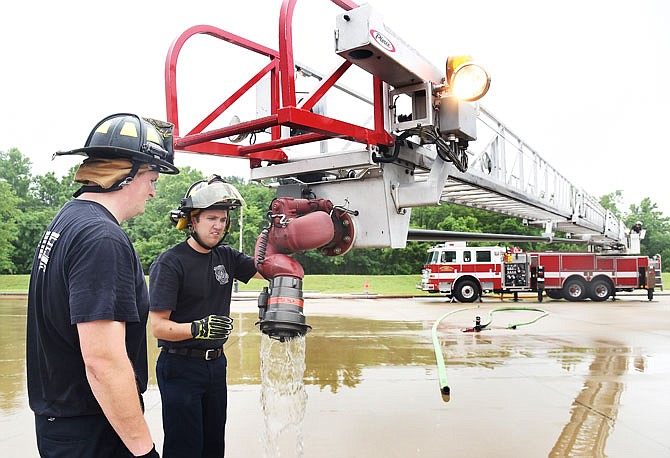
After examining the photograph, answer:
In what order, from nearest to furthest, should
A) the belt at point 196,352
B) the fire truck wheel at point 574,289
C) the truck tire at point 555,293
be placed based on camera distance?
the belt at point 196,352 < the fire truck wheel at point 574,289 < the truck tire at point 555,293

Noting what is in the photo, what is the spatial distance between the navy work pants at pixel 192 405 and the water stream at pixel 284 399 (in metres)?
0.24

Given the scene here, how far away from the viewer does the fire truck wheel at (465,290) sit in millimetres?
17969

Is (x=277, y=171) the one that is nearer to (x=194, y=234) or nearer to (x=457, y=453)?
(x=194, y=234)

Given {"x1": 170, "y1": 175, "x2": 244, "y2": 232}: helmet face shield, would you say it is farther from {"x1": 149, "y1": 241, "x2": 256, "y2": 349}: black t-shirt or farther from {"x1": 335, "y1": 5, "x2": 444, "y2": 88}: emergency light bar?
{"x1": 335, "y1": 5, "x2": 444, "y2": 88}: emergency light bar

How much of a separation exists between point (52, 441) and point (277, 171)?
1.38 meters

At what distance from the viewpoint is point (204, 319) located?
2.63 metres

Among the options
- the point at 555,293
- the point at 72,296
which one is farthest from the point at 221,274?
the point at 555,293

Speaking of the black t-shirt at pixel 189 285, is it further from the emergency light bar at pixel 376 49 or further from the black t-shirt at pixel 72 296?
the emergency light bar at pixel 376 49

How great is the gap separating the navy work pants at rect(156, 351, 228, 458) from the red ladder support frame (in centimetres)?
105

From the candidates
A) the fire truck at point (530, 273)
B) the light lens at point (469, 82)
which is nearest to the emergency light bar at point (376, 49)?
the light lens at point (469, 82)

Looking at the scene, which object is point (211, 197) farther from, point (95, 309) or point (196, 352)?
point (95, 309)

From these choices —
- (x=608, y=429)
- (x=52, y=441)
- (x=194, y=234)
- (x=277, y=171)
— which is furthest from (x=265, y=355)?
(x=608, y=429)

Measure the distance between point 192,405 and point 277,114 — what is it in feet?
4.94

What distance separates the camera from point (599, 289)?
18453mm
